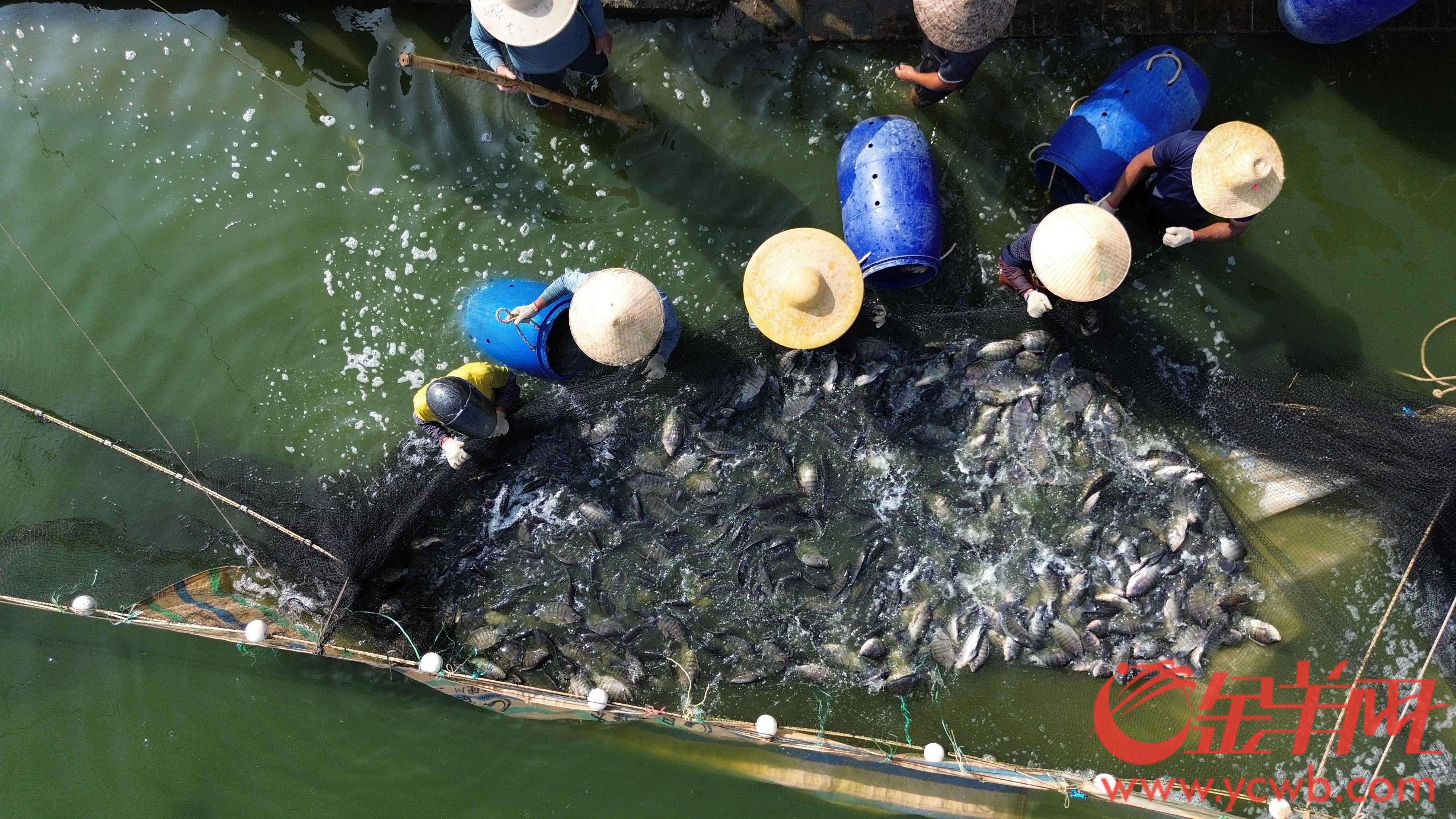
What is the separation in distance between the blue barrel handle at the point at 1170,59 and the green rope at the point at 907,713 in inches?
163

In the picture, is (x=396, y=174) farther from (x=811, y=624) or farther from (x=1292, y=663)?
(x=1292, y=663)

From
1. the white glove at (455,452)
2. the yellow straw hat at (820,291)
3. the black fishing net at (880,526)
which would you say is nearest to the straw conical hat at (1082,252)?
the black fishing net at (880,526)

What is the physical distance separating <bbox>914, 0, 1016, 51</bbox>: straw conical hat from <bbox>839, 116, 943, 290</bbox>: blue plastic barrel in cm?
63

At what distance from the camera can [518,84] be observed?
14.1 feet

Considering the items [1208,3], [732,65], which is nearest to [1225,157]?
[1208,3]

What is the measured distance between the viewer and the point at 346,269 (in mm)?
5258

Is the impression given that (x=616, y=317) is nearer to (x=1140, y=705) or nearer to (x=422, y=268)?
(x=422, y=268)

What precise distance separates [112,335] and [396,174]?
2333 millimetres

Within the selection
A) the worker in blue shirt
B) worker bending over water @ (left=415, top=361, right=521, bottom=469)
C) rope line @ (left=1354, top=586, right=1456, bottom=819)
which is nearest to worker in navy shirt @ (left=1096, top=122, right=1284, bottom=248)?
rope line @ (left=1354, top=586, right=1456, bottom=819)

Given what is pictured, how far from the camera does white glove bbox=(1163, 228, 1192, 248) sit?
436 centimetres

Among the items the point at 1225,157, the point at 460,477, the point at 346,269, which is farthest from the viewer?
the point at 346,269

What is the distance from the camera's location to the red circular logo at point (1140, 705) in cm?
498

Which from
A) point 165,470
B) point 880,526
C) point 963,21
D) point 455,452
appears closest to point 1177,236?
point 963,21

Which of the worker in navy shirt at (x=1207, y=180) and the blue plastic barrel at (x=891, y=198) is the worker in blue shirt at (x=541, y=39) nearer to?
the blue plastic barrel at (x=891, y=198)
